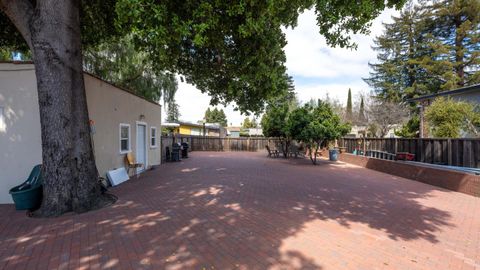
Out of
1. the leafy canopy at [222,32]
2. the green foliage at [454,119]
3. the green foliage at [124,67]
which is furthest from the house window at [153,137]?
the green foliage at [454,119]

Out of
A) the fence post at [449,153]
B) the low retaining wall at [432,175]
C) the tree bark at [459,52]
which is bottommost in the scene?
the low retaining wall at [432,175]

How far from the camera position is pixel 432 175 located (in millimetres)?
9359

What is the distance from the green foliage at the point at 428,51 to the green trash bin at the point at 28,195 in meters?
29.8

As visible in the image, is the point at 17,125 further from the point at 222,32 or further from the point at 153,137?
the point at 153,137

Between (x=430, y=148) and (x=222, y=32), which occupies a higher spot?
(x=222, y=32)

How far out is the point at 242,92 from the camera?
9.41m

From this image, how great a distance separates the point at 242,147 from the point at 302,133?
45.4ft

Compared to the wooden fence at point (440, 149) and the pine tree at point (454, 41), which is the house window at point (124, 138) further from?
the pine tree at point (454, 41)

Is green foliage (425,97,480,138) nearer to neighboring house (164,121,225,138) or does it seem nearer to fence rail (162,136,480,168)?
fence rail (162,136,480,168)

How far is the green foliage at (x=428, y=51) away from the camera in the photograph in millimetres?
24234

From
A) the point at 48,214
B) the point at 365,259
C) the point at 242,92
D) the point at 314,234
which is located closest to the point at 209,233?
the point at 314,234

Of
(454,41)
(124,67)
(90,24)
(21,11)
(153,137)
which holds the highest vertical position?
(454,41)

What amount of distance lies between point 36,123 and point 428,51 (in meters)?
33.3

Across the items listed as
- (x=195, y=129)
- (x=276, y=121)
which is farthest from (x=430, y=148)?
(x=195, y=129)
